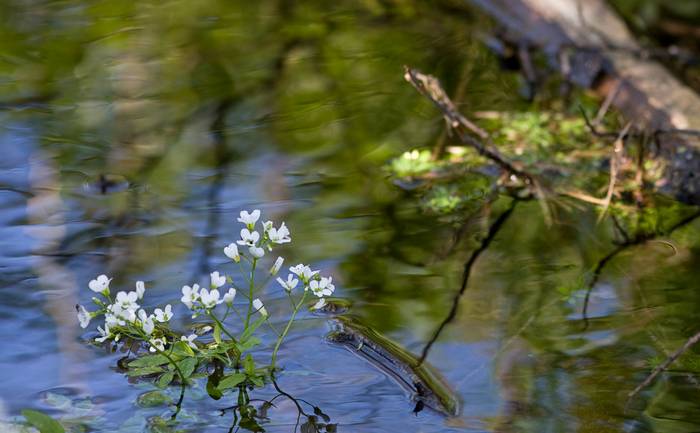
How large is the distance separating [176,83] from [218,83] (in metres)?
0.18

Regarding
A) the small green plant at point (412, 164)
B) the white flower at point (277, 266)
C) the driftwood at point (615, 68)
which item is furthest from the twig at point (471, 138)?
the white flower at point (277, 266)

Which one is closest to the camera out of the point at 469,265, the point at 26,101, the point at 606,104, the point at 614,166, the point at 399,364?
the point at 399,364

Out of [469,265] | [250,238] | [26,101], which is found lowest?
[26,101]

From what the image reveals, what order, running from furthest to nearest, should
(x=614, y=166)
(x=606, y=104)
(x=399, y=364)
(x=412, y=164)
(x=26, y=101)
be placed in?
1. (x=26, y=101)
2. (x=606, y=104)
3. (x=412, y=164)
4. (x=614, y=166)
5. (x=399, y=364)

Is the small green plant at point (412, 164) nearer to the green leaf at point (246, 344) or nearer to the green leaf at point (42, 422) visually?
the green leaf at point (246, 344)

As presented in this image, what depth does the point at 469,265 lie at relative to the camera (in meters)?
2.77

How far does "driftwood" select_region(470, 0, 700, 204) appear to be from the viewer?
10.7ft

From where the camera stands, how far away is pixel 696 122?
3.45 m

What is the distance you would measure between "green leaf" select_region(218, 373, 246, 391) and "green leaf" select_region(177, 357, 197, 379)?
0.07 metres

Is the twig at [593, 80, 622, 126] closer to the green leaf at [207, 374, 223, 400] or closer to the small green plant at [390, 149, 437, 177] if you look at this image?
the small green plant at [390, 149, 437, 177]

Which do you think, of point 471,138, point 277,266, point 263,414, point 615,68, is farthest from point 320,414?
point 615,68

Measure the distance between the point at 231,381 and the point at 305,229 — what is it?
0.96m

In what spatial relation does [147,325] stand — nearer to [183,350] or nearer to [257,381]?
[183,350]

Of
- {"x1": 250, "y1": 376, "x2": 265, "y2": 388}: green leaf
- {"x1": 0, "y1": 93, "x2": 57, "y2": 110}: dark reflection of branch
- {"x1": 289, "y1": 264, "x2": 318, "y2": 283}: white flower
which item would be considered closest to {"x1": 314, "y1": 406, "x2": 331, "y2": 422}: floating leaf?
{"x1": 250, "y1": 376, "x2": 265, "y2": 388}: green leaf
